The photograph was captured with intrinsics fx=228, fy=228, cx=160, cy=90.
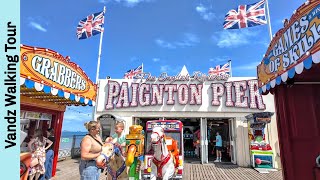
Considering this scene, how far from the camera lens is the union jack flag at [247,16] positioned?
10.8 metres

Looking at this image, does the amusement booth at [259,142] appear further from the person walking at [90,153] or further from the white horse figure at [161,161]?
the person walking at [90,153]

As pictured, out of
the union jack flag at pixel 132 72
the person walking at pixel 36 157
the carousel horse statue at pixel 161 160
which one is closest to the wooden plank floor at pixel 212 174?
the person walking at pixel 36 157

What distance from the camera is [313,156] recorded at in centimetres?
518

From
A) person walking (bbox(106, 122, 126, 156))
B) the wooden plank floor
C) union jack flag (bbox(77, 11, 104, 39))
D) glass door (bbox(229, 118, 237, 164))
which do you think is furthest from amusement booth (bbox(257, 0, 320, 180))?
union jack flag (bbox(77, 11, 104, 39))

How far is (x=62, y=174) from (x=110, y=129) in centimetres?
453

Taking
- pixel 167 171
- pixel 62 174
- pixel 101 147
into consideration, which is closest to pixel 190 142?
pixel 62 174

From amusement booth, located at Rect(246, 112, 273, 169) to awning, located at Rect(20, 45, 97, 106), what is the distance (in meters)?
8.05

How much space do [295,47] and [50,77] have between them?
19.2 feet

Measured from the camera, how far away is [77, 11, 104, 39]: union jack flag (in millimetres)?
12508

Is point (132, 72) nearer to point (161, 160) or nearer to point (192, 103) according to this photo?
point (192, 103)

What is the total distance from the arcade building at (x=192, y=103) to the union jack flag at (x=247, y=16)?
3.57 metres

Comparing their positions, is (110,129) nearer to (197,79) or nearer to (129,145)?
(197,79)

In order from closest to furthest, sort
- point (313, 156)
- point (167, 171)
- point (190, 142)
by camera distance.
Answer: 1. point (313, 156)
2. point (167, 171)
3. point (190, 142)

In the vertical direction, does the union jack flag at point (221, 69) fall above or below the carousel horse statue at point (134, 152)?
above
